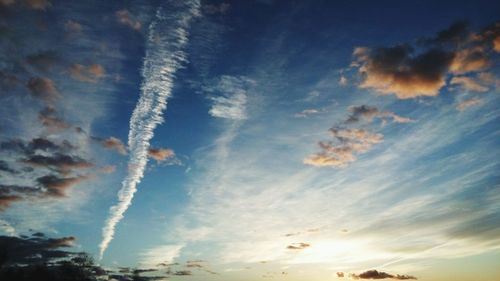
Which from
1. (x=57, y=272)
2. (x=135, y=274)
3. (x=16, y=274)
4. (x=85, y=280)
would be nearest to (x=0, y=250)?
(x=16, y=274)

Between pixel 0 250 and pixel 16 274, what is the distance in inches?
1154

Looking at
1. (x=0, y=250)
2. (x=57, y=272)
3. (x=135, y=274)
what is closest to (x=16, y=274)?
(x=57, y=272)

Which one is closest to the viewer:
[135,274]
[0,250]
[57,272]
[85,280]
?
[0,250]

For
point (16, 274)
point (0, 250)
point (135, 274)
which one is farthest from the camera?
point (135, 274)

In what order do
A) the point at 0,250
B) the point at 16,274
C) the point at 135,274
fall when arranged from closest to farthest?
the point at 0,250 → the point at 16,274 → the point at 135,274

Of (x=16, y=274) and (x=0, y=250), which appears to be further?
(x=16, y=274)

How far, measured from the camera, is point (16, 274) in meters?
112

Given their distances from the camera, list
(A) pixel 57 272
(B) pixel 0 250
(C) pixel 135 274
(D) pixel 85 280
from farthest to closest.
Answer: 1. (C) pixel 135 274
2. (D) pixel 85 280
3. (A) pixel 57 272
4. (B) pixel 0 250

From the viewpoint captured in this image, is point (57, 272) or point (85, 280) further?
point (85, 280)

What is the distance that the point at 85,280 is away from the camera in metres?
136

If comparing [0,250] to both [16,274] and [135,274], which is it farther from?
[135,274]

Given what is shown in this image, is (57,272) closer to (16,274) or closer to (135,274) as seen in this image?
(16,274)

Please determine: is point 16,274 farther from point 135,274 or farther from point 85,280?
point 135,274

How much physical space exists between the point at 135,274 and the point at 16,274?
3409 inches
